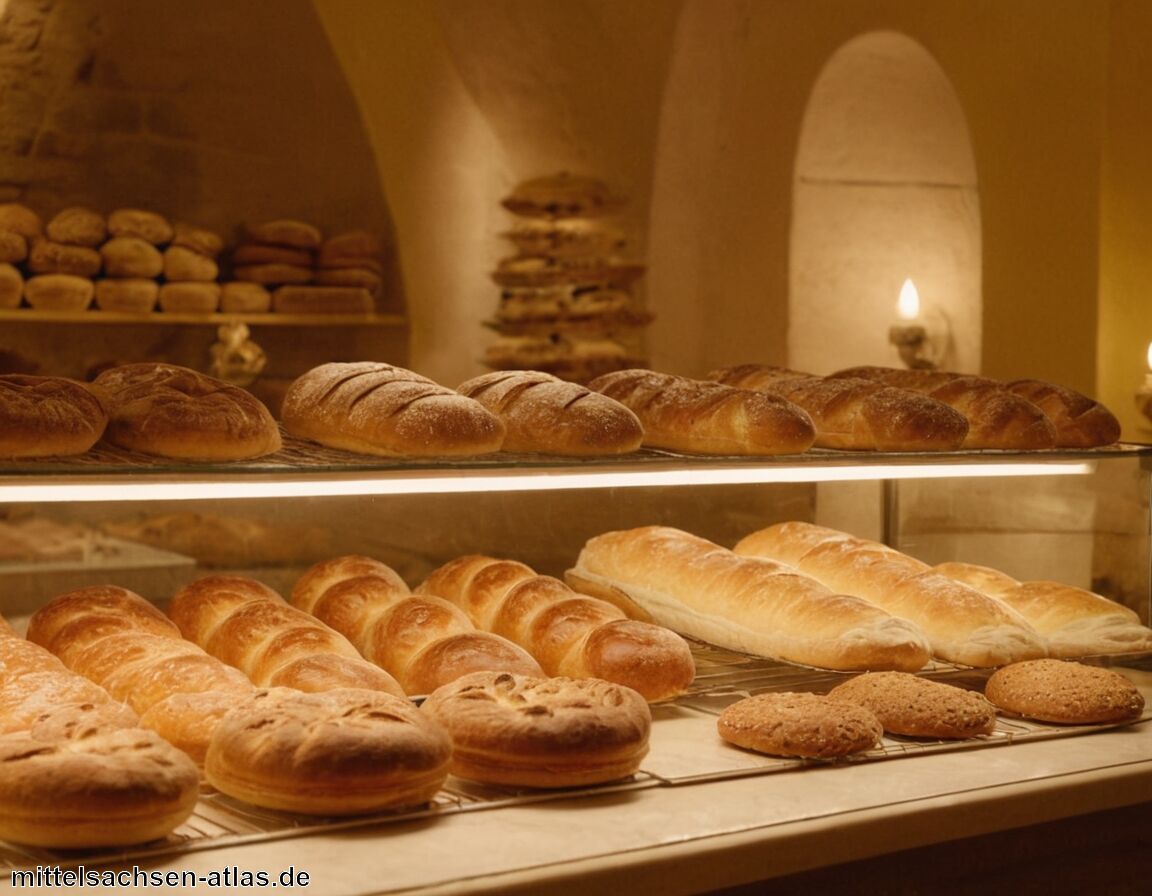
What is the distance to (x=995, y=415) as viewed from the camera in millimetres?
2846

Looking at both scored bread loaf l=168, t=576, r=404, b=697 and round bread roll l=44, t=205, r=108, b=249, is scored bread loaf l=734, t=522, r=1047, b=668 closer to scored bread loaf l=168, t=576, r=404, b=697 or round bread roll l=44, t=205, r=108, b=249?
scored bread loaf l=168, t=576, r=404, b=697

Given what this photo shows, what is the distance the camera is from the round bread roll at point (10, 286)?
5133 millimetres

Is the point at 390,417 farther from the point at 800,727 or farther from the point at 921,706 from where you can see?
the point at 921,706

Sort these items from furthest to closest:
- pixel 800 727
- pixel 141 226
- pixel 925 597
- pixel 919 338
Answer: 1. pixel 141 226
2. pixel 919 338
3. pixel 925 597
4. pixel 800 727

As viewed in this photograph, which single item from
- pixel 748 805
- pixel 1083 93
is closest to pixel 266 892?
pixel 748 805

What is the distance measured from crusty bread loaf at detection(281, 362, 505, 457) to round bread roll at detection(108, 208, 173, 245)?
3.15 meters

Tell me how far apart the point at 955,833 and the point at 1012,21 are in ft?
10.2

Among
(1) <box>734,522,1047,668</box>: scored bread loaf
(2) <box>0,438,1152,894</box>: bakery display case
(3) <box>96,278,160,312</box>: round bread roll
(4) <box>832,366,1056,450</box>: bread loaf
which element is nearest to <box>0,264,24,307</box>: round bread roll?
(3) <box>96,278,160,312</box>: round bread roll

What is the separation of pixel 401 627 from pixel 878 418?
99 centimetres

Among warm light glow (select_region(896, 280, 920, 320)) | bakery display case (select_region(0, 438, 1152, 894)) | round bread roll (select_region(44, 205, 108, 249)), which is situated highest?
round bread roll (select_region(44, 205, 108, 249))

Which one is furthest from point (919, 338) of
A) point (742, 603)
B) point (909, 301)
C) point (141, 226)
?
point (141, 226)

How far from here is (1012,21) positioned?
14.4 feet

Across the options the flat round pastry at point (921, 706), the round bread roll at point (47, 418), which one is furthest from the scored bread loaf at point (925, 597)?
the round bread roll at point (47, 418)

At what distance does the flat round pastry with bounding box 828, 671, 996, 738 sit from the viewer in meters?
2.34
